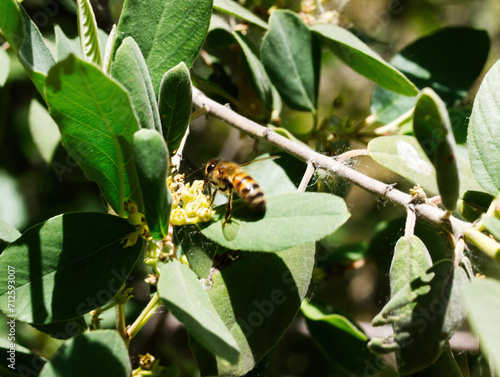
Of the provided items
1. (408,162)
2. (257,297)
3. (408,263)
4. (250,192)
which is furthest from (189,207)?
(408,162)

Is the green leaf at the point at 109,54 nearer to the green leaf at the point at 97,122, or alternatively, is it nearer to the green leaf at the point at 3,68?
the green leaf at the point at 97,122

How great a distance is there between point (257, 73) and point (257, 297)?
826 millimetres

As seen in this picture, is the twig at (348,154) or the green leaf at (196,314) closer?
the green leaf at (196,314)

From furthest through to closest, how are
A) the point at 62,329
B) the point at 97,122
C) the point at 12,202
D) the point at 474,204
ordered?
the point at 12,202
the point at 62,329
the point at 474,204
the point at 97,122

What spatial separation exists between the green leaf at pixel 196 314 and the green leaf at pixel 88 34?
0.46m

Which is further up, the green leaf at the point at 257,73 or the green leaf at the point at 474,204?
the green leaf at the point at 257,73

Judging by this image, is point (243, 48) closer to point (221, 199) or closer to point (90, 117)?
point (221, 199)

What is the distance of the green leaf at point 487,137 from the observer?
3.60 ft

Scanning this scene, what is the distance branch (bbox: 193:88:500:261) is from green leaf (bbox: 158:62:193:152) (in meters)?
0.30

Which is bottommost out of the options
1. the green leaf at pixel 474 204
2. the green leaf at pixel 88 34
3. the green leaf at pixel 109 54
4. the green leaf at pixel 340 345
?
the green leaf at pixel 340 345

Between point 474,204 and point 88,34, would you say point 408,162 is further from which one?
point 88,34

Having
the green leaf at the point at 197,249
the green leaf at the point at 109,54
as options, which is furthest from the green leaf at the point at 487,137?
the green leaf at the point at 109,54

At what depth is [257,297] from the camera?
109 cm

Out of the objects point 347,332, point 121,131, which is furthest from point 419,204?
point 121,131
